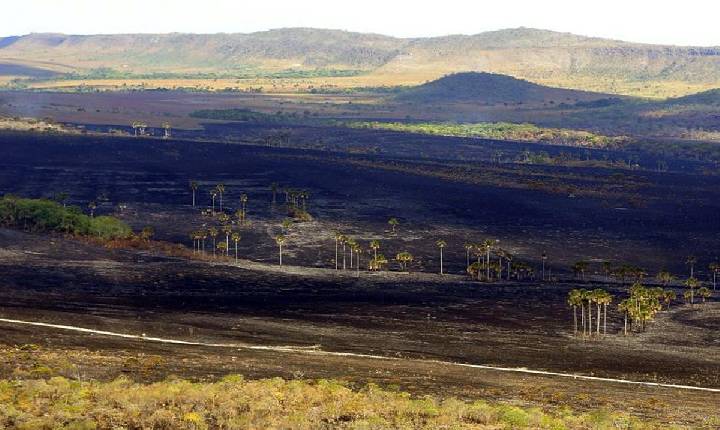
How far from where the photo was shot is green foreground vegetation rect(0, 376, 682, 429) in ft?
127

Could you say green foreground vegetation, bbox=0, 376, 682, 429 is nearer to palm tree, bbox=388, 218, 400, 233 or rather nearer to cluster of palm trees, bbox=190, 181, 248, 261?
cluster of palm trees, bbox=190, 181, 248, 261

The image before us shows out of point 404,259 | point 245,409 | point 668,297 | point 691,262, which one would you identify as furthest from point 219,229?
point 245,409

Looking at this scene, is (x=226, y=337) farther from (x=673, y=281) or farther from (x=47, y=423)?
(x=673, y=281)

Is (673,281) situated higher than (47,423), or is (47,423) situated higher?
(47,423)

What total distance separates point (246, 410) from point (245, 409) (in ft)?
0.19

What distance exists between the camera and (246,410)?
41.2 metres

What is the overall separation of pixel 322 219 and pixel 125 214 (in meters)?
23.9

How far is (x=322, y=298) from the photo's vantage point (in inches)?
3442

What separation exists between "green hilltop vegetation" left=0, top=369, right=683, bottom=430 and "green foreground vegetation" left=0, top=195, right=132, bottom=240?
7318cm

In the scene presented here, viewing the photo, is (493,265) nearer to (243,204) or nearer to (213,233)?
(213,233)

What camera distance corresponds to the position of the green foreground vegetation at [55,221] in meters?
117

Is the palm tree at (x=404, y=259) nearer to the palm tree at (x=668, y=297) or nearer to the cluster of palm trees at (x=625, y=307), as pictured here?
the cluster of palm trees at (x=625, y=307)

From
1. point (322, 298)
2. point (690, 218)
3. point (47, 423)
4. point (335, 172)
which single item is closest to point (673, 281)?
point (322, 298)

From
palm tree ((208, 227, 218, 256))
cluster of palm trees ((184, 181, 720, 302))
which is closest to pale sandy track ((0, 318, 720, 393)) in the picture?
cluster of palm trees ((184, 181, 720, 302))
